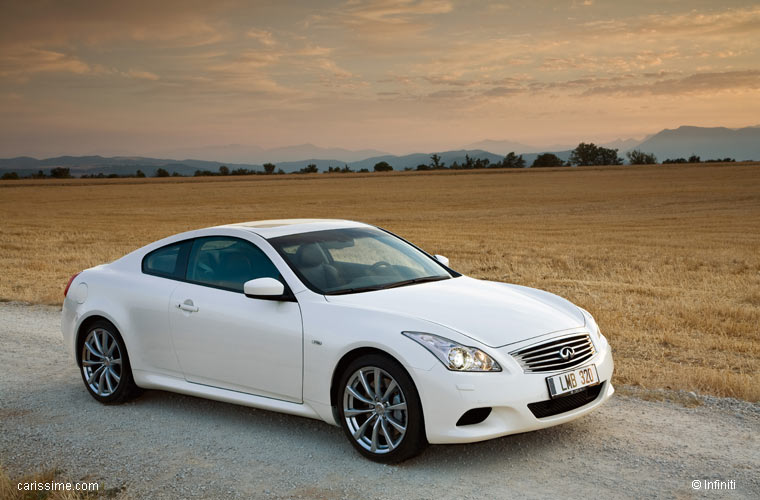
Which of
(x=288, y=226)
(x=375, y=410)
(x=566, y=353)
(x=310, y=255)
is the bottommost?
(x=375, y=410)

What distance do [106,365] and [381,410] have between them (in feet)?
9.32

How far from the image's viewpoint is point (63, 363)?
26.8 ft

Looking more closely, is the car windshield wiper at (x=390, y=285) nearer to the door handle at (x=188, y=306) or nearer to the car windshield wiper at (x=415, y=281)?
the car windshield wiper at (x=415, y=281)

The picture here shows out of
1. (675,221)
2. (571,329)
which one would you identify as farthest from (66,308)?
(675,221)

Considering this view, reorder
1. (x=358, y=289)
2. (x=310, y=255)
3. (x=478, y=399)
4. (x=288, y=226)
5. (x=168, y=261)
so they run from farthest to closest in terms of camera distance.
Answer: (x=168, y=261) < (x=288, y=226) < (x=310, y=255) < (x=358, y=289) < (x=478, y=399)

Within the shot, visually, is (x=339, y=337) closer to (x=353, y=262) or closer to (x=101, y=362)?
(x=353, y=262)

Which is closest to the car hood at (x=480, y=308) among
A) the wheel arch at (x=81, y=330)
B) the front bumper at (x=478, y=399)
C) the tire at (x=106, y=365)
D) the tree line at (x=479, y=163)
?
the front bumper at (x=478, y=399)

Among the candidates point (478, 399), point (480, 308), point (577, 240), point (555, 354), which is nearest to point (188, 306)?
point (480, 308)

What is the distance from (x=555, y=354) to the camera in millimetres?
5145

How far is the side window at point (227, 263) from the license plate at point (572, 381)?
2062 millimetres

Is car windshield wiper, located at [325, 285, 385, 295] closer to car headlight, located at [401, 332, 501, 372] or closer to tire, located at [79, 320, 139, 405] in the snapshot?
car headlight, located at [401, 332, 501, 372]

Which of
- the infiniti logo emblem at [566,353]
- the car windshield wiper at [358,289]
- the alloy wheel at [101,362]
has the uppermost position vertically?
the car windshield wiper at [358,289]

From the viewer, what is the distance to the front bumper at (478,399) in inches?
190

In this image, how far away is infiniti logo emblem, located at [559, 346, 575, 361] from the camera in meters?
5.17
